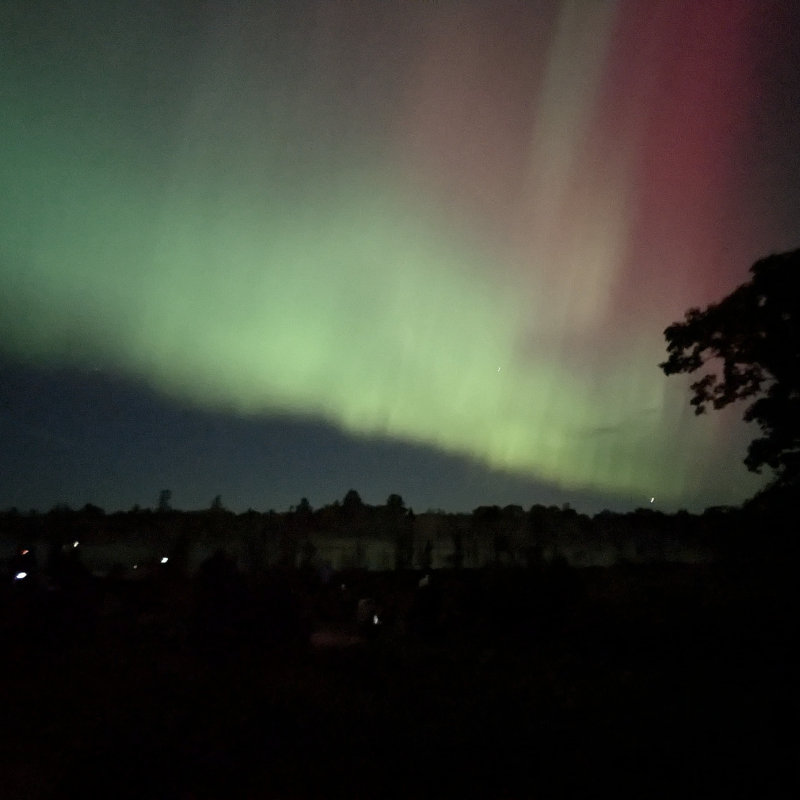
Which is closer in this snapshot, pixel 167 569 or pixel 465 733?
pixel 465 733

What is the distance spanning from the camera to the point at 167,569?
79.0ft

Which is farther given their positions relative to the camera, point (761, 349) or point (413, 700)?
point (761, 349)

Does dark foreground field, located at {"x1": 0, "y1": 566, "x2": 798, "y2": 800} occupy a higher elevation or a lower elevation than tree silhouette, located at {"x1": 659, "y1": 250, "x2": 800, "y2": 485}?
lower

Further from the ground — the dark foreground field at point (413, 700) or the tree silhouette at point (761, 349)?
the tree silhouette at point (761, 349)

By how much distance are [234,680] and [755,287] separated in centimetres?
1456

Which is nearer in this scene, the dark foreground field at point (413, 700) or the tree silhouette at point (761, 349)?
the dark foreground field at point (413, 700)

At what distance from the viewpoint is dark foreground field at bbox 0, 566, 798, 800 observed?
884 cm

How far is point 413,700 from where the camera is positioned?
12.5m

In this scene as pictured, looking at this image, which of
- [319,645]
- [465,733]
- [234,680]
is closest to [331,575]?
[319,645]

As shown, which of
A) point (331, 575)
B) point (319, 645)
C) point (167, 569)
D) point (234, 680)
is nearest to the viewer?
point (234, 680)

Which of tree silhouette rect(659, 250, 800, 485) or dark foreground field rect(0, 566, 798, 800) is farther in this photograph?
tree silhouette rect(659, 250, 800, 485)

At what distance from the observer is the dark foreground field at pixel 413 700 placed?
29.0 feet

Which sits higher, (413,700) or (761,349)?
(761,349)

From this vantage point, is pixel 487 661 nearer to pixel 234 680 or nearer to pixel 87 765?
pixel 234 680
